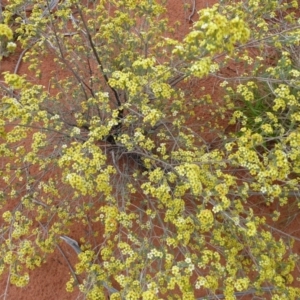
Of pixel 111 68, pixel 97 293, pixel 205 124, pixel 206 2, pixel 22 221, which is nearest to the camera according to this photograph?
pixel 97 293

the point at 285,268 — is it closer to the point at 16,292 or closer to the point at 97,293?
the point at 97,293

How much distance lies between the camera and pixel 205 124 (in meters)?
4.06

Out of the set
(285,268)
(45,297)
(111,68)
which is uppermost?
(111,68)

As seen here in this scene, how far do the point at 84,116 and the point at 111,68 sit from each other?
0.50 m

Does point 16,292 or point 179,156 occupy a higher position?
point 179,156

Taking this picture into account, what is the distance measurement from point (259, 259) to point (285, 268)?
241 mm

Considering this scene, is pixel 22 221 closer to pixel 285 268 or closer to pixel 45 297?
pixel 45 297

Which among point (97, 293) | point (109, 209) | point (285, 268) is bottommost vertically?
point (285, 268)

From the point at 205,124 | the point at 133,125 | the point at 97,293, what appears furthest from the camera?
the point at 205,124

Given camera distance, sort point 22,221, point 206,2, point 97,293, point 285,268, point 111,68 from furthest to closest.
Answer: point 206,2, point 111,68, point 22,221, point 285,268, point 97,293

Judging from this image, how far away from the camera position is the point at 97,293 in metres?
2.82

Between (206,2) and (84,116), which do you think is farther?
(206,2)

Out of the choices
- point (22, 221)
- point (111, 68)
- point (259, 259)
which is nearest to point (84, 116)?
point (111, 68)

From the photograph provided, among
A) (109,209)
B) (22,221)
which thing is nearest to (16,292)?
(22,221)
